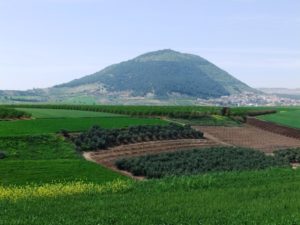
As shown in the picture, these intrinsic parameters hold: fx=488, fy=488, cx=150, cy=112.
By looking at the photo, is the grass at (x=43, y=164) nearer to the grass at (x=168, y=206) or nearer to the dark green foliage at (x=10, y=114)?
the grass at (x=168, y=206)

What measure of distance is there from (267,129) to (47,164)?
56540 mm

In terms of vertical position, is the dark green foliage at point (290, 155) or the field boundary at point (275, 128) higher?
the field boundary at point (275, 128)

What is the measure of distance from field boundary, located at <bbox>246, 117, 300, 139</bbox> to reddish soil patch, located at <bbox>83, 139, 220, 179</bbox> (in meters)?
22.0

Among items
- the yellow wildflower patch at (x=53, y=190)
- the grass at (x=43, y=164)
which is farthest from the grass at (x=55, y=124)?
the yellow wildflower patch at (x=53, y=190)

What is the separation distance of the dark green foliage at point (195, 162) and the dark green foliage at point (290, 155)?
4271 millimetres

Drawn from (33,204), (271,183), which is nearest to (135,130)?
(271,183)

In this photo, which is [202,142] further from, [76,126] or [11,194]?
[11,194]

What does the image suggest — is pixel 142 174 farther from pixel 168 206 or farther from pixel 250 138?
pixel 250 138

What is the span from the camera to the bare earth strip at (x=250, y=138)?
7294 centimetres

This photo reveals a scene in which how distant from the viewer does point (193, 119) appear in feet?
304

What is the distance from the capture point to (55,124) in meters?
65.6

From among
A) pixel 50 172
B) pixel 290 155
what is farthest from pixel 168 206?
pixel 290 155

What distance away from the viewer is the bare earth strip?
239ft

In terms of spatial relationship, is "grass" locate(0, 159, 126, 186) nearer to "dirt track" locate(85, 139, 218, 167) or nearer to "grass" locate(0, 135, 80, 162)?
"grass" locate(0, 135, 80, 162)
